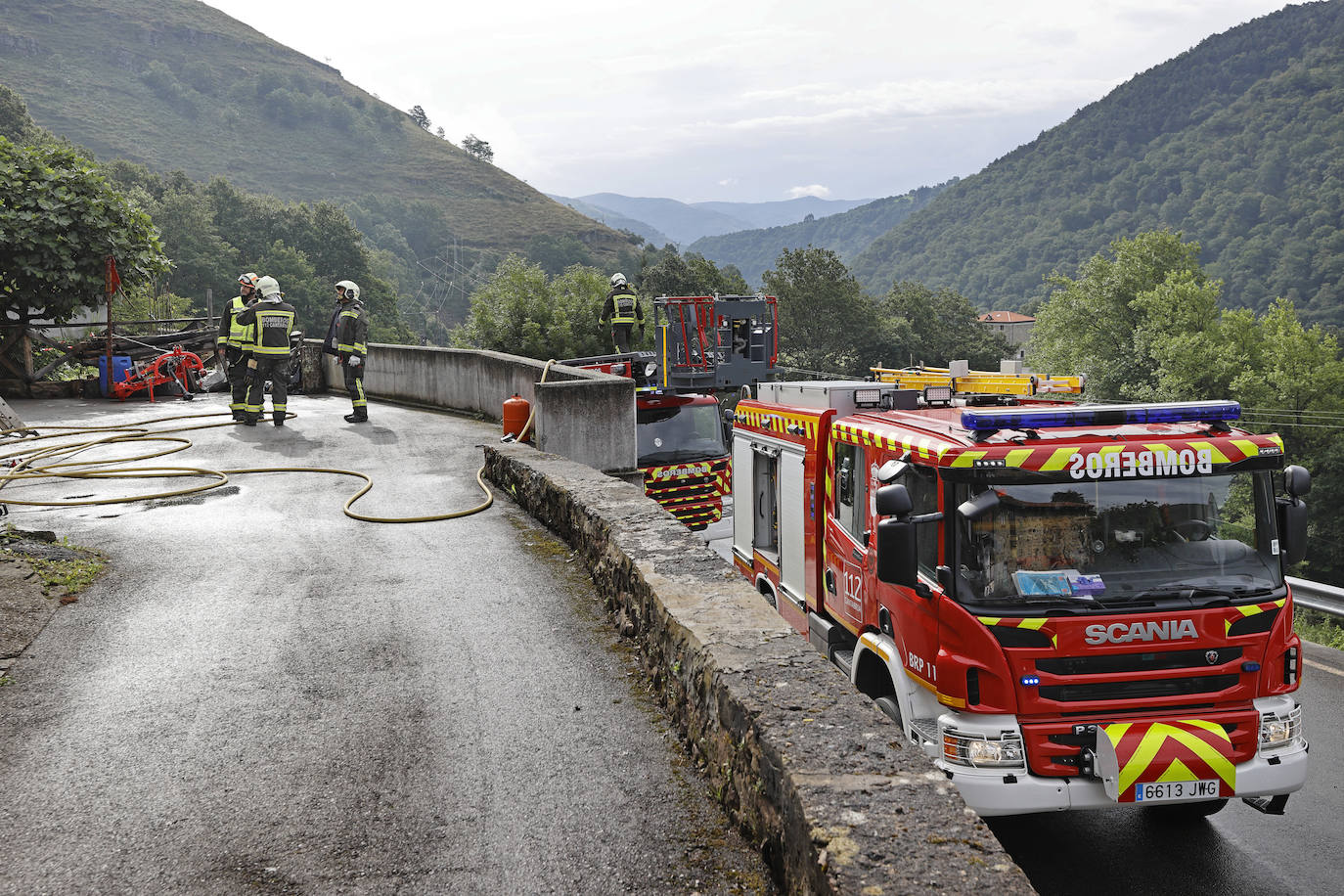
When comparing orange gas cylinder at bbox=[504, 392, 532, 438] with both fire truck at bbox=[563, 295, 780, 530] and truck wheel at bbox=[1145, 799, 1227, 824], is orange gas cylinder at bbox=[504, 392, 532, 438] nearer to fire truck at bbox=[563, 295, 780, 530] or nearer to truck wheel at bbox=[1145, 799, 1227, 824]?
fire truck at bbox=[563, 295, 780, 530]

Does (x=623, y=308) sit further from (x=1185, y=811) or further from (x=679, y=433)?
(x=1185, y=811)

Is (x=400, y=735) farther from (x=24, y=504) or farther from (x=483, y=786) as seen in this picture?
(x=24, y=504)

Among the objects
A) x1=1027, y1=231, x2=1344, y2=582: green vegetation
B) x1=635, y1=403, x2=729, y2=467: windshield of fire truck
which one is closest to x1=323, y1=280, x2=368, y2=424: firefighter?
x1=635, y1=403, x2=729, y2=467: windshield of fire truck

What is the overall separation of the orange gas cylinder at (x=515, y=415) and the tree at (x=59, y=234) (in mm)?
11672

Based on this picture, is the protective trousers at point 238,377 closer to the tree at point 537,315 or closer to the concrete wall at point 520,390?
the concrete wall at point 520,390

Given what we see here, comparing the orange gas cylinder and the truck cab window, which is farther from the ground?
the orange gas cylinder

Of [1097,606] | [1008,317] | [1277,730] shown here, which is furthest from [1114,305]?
[1008,317]

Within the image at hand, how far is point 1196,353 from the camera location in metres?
66.5

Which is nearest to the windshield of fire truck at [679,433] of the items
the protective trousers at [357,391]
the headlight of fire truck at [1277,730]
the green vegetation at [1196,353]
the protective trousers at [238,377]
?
the protective trousers at [357,391]

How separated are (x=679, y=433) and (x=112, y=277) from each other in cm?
1250

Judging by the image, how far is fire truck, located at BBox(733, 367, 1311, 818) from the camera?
4.97 m

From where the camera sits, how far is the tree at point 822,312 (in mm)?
103812

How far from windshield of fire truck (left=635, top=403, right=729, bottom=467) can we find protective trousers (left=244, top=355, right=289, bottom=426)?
534 cm

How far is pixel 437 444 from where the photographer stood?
1386 centimetres
